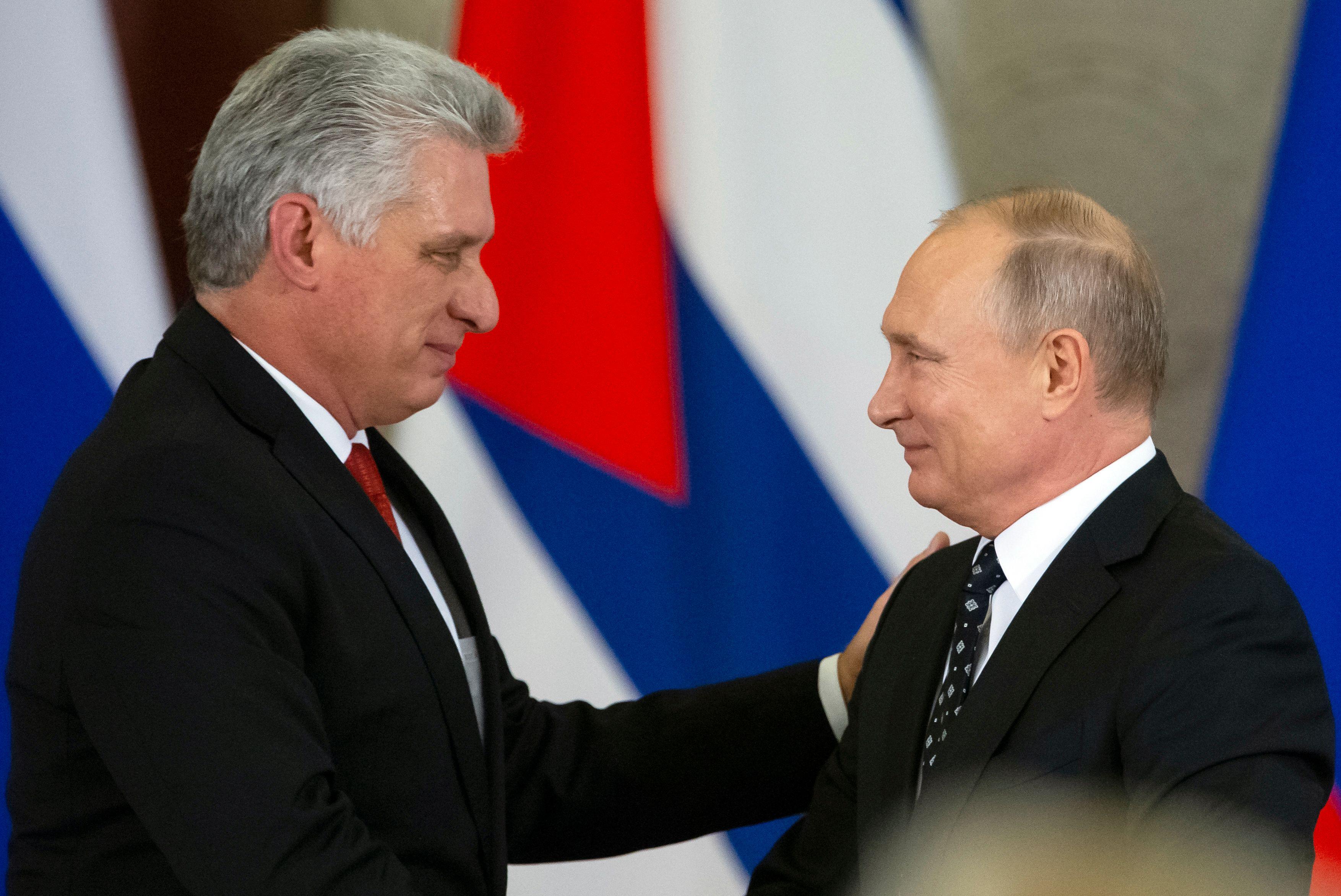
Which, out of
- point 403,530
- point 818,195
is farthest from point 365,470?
point 818,195

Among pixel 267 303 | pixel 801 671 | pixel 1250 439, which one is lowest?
pixel 801 671

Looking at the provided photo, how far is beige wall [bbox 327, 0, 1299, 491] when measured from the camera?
85.4 inches

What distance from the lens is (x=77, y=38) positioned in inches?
90.0

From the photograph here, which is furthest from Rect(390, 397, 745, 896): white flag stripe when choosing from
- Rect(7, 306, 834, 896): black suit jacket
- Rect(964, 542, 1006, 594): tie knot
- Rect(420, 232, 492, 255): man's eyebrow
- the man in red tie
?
Rect(964, 542, 1006, 594): tie knot

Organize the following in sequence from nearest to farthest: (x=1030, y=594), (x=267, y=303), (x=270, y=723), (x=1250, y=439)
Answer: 1. (x=270, y=723)
2. (x=1030, y=594)
3. (x=267, y=303)
4. (x=1250, y=439)

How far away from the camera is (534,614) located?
238 centimetres

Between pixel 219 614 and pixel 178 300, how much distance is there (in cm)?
125

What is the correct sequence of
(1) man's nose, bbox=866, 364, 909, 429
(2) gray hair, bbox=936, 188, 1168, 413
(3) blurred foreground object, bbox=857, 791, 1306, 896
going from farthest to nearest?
1. (1) man's nose, bbox=866, 364, 909, 429
2. (2) gray hair, bbox=936, 188, 1168, 413
3. (3) blurred foreground object, bbox=857, 791, 1306, 896

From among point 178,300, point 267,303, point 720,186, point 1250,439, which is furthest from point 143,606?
point 1250,439

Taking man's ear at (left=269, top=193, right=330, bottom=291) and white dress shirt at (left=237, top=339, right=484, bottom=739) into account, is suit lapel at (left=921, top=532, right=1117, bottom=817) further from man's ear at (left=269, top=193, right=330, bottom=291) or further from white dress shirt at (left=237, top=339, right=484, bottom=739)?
man's ear at (left=269, top=193, right=330, bottom=291)

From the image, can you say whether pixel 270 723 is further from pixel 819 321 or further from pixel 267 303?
pixel 819 321

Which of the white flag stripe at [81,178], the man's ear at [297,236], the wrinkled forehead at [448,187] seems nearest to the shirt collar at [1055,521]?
the wrinkled forehead at [448,187]

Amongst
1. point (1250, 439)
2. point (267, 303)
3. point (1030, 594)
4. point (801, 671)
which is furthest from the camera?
point (1250, 439)

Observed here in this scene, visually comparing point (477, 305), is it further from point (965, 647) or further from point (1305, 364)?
point (1305, 364)
